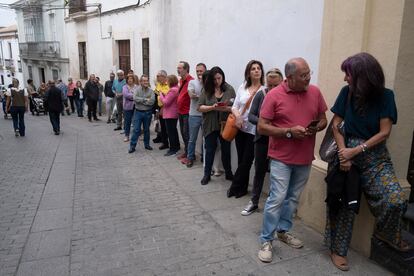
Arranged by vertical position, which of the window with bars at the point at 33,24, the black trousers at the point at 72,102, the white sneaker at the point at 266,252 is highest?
the window with bars at the point at 33,24

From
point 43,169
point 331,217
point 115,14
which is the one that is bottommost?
point 43,169

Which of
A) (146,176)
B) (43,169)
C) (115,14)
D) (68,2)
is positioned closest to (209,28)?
(146,176)

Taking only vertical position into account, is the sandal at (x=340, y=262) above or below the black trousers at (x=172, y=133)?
below

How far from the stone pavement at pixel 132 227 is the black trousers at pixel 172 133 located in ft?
1.74

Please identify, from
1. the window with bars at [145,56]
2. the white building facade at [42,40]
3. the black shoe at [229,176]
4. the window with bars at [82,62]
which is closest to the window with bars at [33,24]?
the white building facade at [42,40]

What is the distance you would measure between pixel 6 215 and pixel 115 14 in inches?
425

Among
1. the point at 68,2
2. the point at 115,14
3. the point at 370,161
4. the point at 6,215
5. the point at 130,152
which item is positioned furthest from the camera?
the point at 68,2

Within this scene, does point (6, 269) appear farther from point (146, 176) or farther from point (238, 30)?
point (238, 30)

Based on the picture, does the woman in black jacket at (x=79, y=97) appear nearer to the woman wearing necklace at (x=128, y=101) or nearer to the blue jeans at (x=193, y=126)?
the woman wearing necklace at (x=128, y=101)

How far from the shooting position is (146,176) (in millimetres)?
6207

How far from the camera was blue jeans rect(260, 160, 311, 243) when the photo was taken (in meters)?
3.32

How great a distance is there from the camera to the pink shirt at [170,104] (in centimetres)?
724

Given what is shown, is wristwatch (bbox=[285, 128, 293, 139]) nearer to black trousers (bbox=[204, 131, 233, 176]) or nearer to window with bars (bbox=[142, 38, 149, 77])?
black trousers (bbox=[204, 131, 233, 176])

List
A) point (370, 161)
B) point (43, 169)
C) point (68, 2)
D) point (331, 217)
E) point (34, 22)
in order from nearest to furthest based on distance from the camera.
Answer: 1. point (370, 161)
2. point (331, 217)
3. point (43, 169)
4. point (68, 2)
5. point (34, 22)
